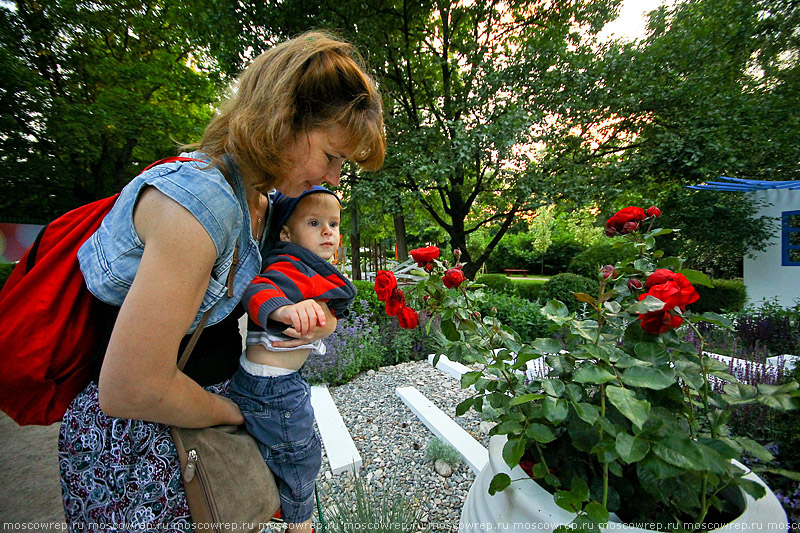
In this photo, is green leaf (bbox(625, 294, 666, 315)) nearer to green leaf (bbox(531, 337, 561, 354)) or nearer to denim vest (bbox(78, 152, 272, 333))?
green leaf (bbox(531, 337, 561, 354))

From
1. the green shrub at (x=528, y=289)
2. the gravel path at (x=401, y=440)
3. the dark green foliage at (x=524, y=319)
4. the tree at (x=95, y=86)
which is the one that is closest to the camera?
the gravel path at (x=401, y=440)

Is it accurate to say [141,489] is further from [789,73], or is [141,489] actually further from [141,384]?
[789,73]

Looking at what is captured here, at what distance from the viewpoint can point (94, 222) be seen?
35.3 inches

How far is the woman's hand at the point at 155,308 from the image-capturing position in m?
0.68

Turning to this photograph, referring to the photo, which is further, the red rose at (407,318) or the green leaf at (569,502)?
the red rose at (407,318)

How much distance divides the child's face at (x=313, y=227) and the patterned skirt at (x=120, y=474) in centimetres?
72

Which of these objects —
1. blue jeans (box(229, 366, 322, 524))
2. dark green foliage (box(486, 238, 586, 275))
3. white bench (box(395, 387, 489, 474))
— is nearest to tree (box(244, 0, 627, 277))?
white bench (box(395, 387, 489, 474))

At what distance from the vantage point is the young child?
105cm

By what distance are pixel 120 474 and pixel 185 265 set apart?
0.59 m

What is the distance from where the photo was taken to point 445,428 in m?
2.69

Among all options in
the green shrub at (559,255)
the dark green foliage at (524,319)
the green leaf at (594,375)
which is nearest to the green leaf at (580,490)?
the green leaf at (594,375)

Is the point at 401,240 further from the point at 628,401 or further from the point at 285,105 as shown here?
the point at 628,401

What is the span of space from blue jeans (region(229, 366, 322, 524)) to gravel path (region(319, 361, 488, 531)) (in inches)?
40.9

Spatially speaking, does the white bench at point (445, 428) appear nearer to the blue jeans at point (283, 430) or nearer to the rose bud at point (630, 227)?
the blue jeans at point (283, 430)
